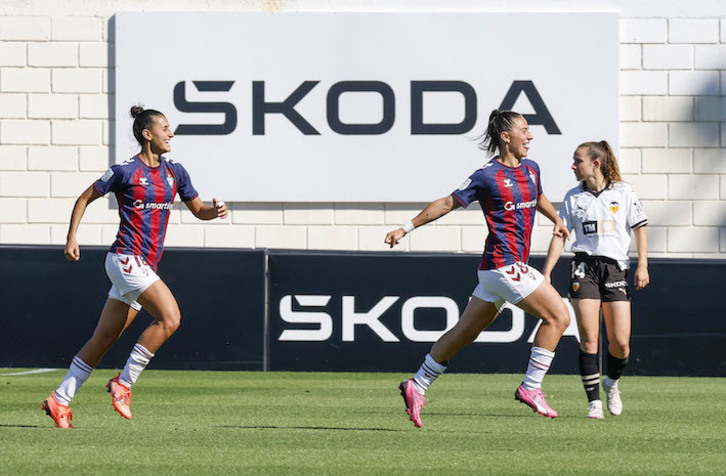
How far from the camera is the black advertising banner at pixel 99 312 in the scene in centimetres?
1257

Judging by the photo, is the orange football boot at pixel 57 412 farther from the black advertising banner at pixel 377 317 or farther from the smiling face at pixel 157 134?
the black advertising banner at pixel 377 317

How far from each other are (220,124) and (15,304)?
3.65 metres

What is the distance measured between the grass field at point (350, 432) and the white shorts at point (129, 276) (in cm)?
83

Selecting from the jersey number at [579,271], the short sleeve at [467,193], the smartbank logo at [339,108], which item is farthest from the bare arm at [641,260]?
the smartbank logo at [339,108]

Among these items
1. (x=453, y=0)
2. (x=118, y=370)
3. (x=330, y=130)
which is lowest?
(x=118, y=370)

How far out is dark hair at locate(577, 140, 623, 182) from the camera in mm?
8461

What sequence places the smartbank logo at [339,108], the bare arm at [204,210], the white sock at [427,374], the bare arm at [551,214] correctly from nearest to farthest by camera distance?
the white sock at [427,374]
the bare arm at [551,214]
the bare arm at [204,210]
the smartbank logo at [339,108]

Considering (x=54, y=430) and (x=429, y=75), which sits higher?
(x=429, y=75)

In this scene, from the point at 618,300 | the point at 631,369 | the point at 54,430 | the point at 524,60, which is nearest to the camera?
the point at 54,430

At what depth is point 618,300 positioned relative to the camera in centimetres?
839

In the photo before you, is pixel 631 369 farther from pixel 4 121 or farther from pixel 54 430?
pixel 4 121

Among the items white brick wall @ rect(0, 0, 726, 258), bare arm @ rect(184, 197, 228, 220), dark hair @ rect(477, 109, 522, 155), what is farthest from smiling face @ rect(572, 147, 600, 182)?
white brick wall @ rect(0, 0, 726, 258)

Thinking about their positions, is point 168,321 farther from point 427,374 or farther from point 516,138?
point 516,138

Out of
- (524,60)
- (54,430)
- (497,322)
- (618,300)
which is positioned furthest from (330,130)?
(54,430)
